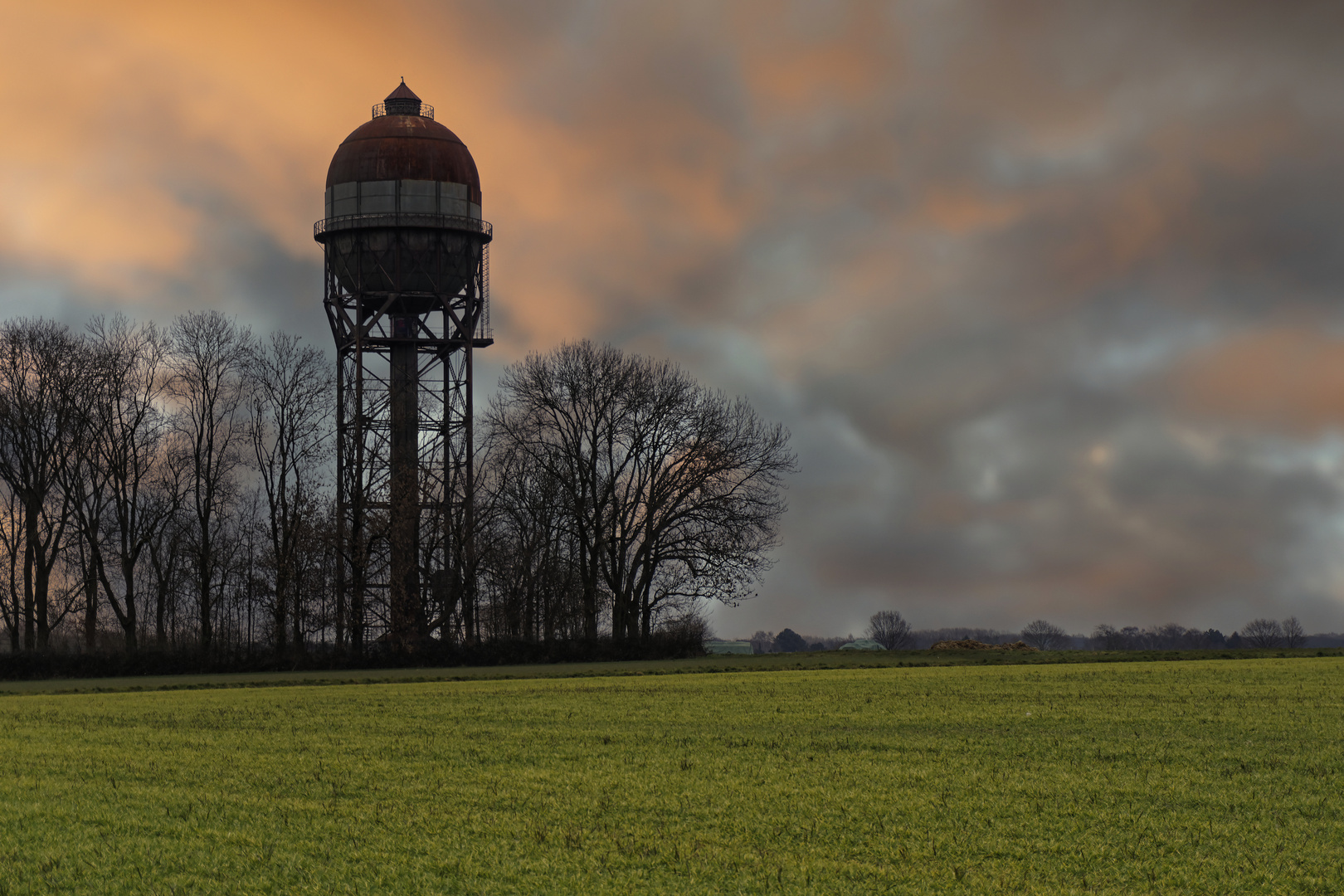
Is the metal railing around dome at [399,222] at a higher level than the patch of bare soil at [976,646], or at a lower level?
higher

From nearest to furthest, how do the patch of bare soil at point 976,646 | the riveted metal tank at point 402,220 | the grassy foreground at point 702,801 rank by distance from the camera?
the grassy foreground at point 702,801, the patch of bare soil at point 976,646, the riveted metal tank at point 402,220

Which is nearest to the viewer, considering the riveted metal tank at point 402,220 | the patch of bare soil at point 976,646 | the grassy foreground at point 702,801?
the grassy foreground at point 702,801

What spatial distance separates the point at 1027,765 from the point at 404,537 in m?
37.1

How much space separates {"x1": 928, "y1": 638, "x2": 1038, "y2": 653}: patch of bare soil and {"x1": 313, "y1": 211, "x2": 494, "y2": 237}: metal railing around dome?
910 inches

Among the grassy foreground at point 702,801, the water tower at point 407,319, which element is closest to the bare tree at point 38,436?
the water tower at point 407,319

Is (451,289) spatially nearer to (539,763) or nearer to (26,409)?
(26,409)

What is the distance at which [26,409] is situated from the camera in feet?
146

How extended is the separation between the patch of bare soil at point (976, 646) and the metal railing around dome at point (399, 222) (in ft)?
75.8

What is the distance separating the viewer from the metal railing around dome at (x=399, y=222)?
152 feet

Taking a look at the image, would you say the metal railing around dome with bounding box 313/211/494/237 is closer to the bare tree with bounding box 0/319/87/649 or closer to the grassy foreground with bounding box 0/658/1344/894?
the bare tree with bounding box 0/319/87/649

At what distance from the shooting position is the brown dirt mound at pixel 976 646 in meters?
36.8

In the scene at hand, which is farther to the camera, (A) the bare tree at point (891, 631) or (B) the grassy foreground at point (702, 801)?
(A) the bare tree at point (891, 631)

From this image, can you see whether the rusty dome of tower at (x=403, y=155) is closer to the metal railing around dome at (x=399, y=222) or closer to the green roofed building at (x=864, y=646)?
the metal railing around dome at (x=399, y=222)

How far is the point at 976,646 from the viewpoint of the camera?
3769 centimetres
